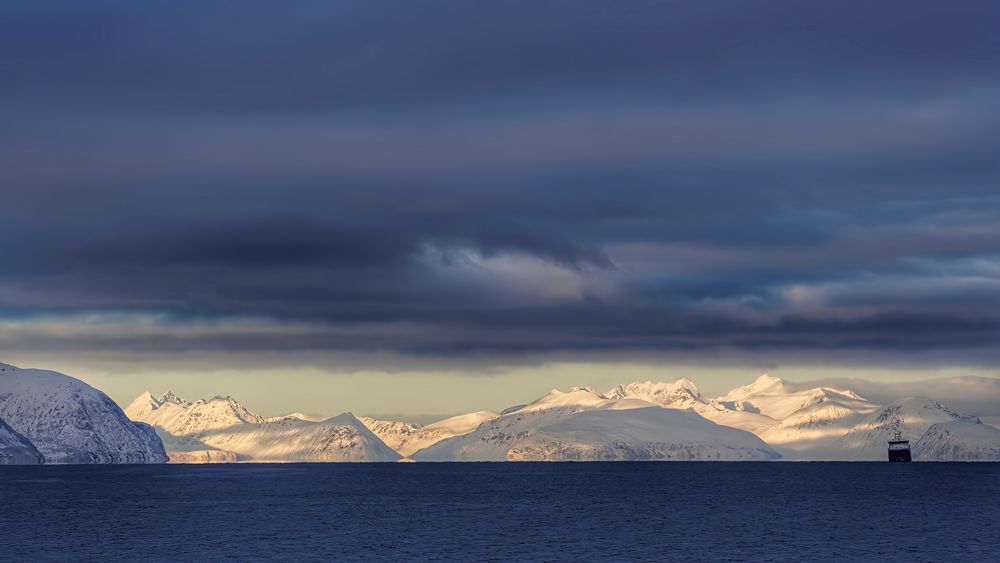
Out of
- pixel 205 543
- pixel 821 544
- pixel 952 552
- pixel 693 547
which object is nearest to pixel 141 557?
pixel 205 543

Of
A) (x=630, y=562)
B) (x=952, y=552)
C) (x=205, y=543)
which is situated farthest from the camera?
(x=205, y=543)

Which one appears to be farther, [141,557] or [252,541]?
[252,541]

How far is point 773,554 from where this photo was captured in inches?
6909

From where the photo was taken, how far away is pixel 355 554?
6954 inches

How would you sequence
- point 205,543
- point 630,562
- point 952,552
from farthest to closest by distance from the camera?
1. point 205,543
2. point 952,552
3. point 630,562

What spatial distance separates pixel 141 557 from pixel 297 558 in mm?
21480

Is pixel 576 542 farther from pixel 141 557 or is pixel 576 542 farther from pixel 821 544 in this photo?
pixel 141 557

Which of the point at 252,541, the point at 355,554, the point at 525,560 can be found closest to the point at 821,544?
the point at 525,560

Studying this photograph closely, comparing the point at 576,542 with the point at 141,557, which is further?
the point at 576,542

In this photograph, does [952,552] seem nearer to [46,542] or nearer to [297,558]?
[297,558]

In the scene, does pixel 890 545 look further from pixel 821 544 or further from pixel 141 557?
pixel 141 557

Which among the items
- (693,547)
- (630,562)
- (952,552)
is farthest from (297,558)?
(952,552)

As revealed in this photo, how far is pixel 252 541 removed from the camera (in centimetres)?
19575

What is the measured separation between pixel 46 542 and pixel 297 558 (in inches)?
1827
